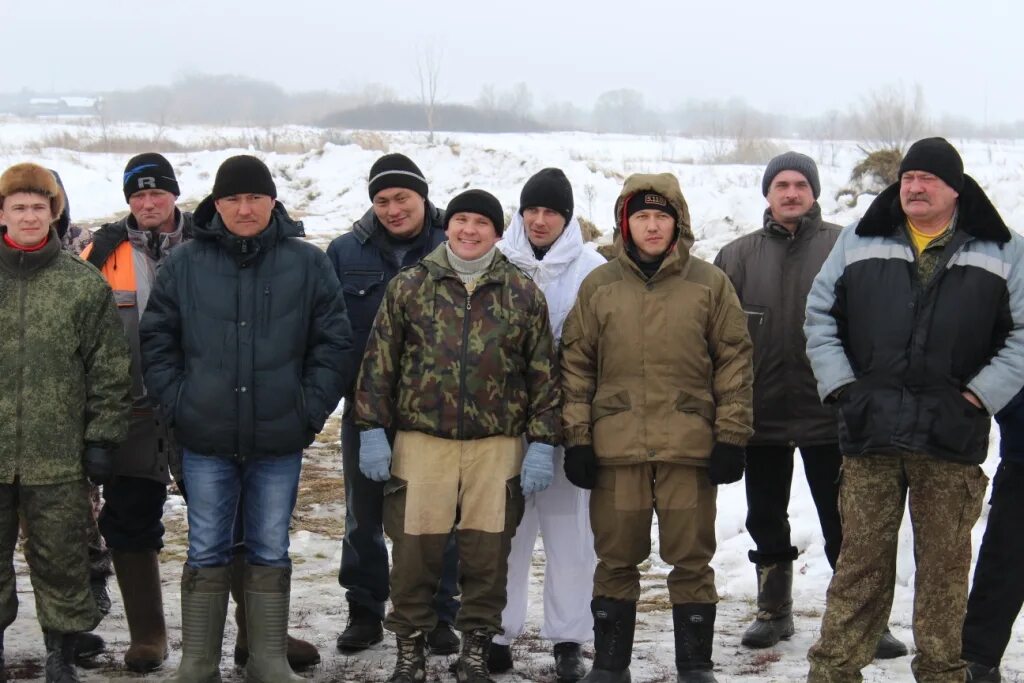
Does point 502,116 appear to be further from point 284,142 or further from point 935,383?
point 935,383

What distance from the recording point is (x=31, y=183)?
4.10 meters

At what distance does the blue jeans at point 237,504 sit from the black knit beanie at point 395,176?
126 cm

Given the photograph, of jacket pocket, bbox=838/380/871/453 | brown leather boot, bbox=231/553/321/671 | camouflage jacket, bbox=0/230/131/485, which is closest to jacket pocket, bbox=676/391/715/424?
jacket pocket, bbox=838/380/871/453

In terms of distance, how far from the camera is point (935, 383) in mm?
3787

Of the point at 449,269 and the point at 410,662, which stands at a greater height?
the point at 449,269

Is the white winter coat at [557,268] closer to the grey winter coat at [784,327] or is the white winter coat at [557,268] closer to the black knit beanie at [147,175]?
the grey winter coat at [784,327]

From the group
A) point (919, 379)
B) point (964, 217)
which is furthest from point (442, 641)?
point (964, 217)

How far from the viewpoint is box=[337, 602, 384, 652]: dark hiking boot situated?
4727mm

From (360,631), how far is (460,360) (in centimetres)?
143

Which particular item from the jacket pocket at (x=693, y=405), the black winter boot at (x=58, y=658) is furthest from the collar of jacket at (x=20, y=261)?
the jacket pocket at (x=693, y=405)

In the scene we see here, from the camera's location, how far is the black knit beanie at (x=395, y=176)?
15.5 feet

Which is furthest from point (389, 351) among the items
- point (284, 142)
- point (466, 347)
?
point (284, 142)

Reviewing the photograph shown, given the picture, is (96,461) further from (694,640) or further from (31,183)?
(694,640)

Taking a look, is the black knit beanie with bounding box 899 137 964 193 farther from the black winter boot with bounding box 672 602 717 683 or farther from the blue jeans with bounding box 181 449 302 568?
the blue jeans with bounding box 181 449 302 568
